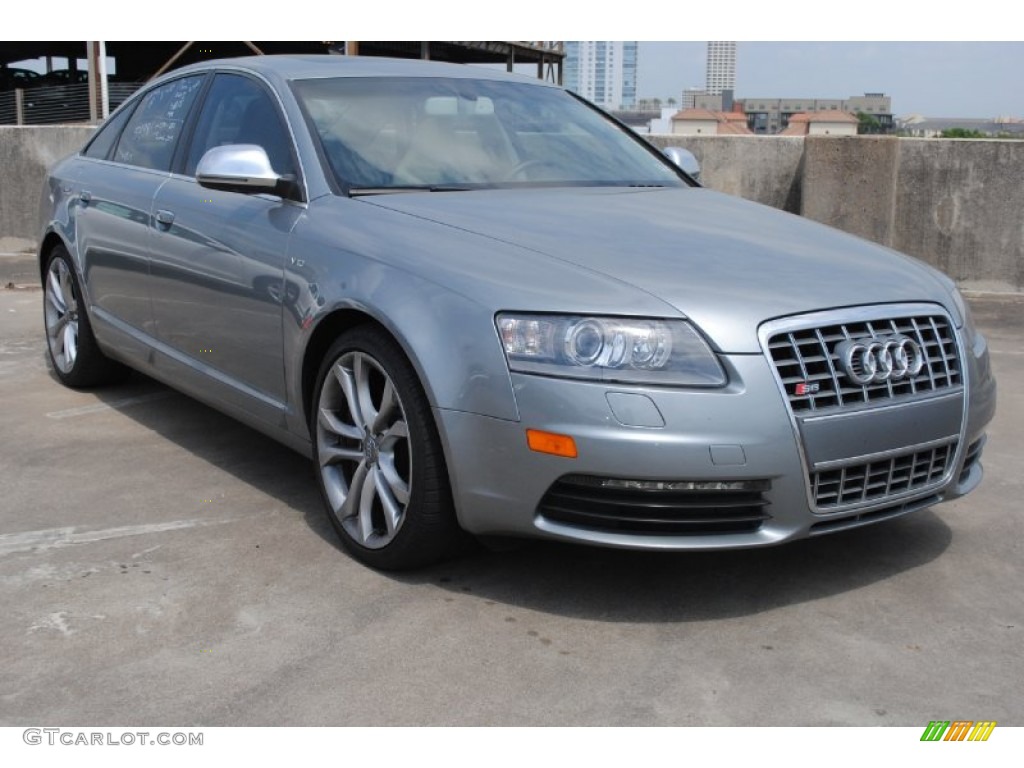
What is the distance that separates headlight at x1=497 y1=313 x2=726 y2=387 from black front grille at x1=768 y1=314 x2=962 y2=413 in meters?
0.20

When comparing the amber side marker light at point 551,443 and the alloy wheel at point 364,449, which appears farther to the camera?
the alloy wheel at point 364,449

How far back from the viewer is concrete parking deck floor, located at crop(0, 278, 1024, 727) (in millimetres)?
2943

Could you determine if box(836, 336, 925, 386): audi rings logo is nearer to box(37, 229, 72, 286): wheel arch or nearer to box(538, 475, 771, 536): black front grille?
box(538, 475, 771, 536): black front grille

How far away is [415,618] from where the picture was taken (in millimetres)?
3443

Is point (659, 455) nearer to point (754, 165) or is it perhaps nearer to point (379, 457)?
point (379, 457)

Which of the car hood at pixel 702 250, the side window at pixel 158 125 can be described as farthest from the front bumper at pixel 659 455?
the side window at pixel 158 125

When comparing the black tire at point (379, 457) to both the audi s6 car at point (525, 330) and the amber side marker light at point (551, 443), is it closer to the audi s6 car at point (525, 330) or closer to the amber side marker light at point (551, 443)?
the audi s6 car at point (525, 330)

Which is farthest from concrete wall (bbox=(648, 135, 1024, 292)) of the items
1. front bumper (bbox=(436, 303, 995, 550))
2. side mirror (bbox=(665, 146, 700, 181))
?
front bumper (bbox=(436, 303, 995, 550))

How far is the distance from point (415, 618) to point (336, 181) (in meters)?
1.52

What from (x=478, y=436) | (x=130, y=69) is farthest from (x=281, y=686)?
(x=130, y=69)

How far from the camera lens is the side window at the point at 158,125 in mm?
5211

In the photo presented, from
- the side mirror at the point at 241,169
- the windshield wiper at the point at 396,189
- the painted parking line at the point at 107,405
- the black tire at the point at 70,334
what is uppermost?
the side mirror at the point at 241,169
